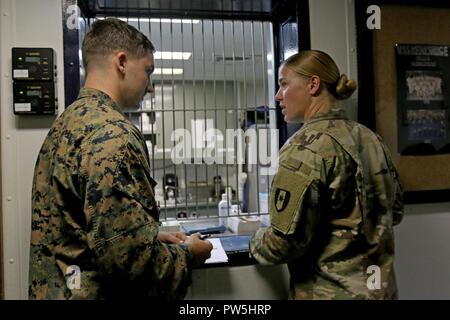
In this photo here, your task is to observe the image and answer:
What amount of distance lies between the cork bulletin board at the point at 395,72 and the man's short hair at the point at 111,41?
97 centimetres

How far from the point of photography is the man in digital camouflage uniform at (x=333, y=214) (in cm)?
94

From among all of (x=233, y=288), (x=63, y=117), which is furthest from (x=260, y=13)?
(x=233, y=288)

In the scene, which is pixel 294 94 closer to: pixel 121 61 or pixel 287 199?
pixel 287 199

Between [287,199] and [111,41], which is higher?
[111,41]

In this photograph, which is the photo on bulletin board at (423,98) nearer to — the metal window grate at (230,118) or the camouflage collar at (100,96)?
the metal window grate at (230,118)

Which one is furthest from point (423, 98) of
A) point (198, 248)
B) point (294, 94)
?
point (198, 248)

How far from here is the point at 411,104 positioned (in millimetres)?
1466

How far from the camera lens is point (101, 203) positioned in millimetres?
756

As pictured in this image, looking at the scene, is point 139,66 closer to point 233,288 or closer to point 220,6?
point 220,6

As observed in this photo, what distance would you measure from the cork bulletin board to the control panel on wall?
1214mm

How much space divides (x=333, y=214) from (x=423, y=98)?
2.76ft

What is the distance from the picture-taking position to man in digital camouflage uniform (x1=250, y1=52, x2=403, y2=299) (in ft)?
3.10

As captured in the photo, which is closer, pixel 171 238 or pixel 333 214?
pixel 333 214
